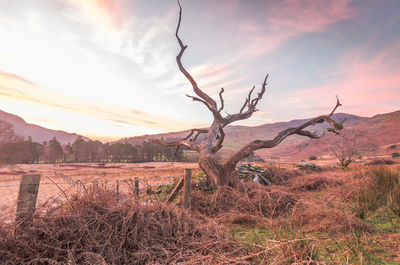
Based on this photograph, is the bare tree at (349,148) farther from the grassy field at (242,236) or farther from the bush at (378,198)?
the grassy field at (242,236)

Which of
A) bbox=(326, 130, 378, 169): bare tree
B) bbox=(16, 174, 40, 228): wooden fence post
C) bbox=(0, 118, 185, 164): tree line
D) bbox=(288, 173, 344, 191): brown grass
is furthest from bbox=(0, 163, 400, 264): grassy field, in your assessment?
bbox=(0, 118, 185, 164): tree line

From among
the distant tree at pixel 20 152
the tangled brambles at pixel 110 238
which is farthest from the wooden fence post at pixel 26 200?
the distant tree at pixel 20 152

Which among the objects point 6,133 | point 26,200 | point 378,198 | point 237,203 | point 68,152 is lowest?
point 237,203

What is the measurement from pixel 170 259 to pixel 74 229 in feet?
4.74

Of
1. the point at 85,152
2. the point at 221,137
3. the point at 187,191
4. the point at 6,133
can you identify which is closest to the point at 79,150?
the point at 85,152

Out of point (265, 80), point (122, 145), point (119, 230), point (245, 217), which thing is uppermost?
point (265, 80)

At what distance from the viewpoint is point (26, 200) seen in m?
3.11

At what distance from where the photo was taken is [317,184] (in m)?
10.5

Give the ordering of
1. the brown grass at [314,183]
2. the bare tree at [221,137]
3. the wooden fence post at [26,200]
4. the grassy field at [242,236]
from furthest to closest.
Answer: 1. the brown grass at [314,183]
2. the bare tree at [221,137]
3. the wooden fence post at [26,200]
4. the grassy field at [242,236]

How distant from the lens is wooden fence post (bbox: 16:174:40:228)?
2.90m

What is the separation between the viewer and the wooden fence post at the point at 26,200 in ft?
9.50

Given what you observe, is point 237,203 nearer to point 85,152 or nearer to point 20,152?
point 20,152

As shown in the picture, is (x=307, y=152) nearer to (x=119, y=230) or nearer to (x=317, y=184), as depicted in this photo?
(x=317, y=184)

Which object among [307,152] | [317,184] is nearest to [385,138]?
[307,152]
